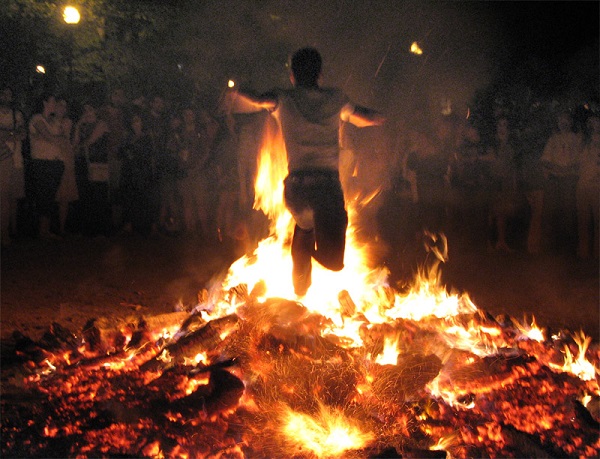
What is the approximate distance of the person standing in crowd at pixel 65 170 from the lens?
24.9 ft

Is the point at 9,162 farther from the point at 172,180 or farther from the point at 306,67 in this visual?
the point at 306,67

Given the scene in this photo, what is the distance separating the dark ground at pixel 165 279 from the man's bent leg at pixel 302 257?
1.16 m

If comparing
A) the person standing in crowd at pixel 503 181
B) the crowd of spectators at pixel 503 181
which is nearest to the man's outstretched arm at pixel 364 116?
the crowd of spectators at pixel 503 181

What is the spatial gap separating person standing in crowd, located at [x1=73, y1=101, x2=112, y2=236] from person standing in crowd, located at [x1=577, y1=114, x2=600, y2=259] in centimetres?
710

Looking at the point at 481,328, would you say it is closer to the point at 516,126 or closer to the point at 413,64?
the point at 413,64

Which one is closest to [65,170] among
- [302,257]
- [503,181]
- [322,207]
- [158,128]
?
[158,128]

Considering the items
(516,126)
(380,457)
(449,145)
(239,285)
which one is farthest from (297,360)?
(516,126)

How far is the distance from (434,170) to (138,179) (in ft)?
15.8

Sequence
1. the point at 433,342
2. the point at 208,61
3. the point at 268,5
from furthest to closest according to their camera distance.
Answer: the point at 208,61, the point at 268,5, the point at 433,342

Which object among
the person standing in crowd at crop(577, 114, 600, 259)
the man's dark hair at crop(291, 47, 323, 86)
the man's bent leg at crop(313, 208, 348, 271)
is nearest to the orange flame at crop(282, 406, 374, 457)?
the man's bent leg at crop(313, 208, 348, 271)

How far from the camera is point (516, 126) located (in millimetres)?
9633

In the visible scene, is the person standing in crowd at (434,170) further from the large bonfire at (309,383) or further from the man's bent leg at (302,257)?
the man's bent leg at (302,257)

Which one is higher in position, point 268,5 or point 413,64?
point 268,5

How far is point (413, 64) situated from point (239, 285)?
5299mm
